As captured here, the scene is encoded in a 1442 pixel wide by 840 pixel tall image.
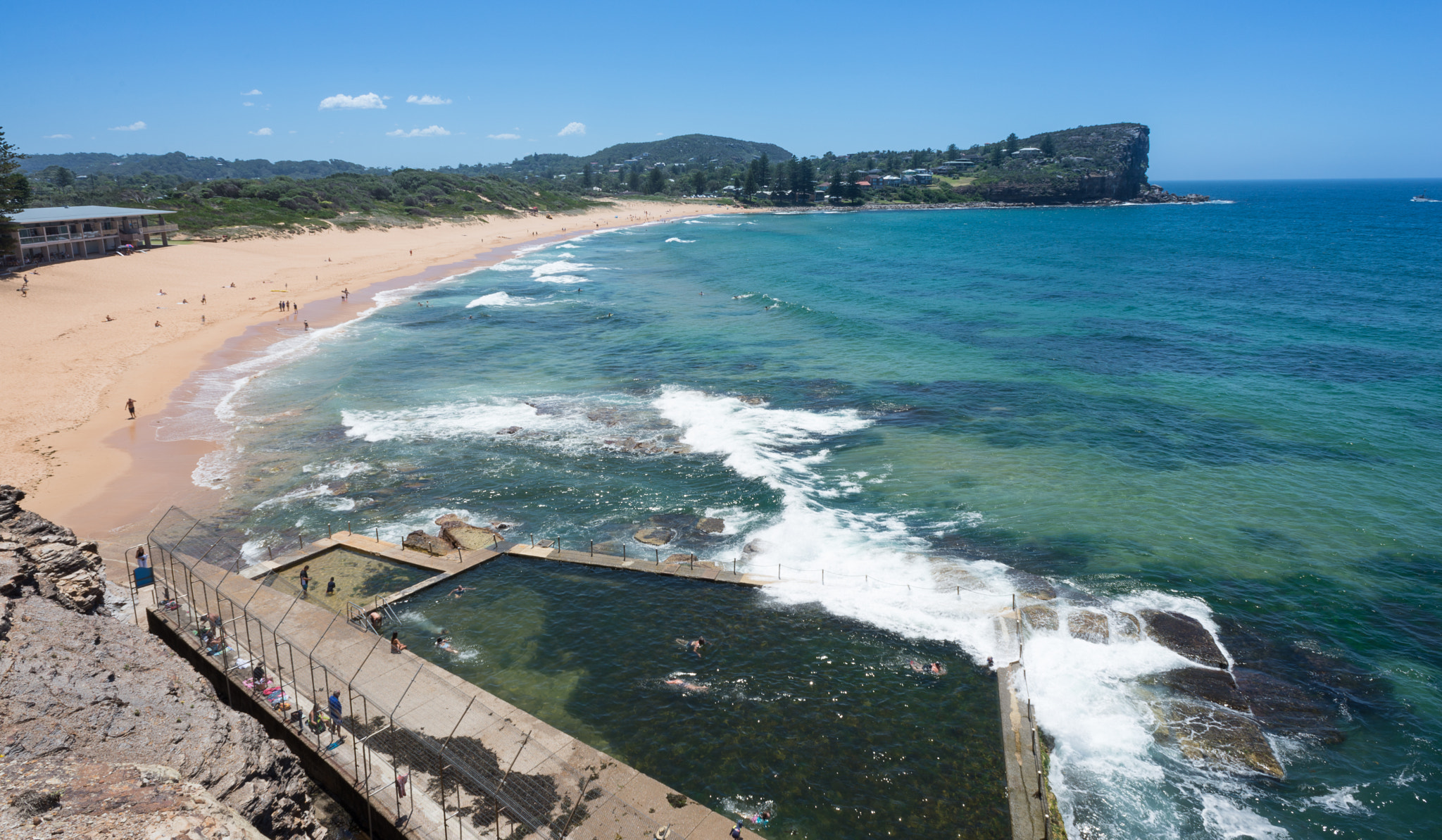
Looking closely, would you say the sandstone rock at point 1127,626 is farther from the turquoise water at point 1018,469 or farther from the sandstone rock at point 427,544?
the sandstone rock at point 427,544

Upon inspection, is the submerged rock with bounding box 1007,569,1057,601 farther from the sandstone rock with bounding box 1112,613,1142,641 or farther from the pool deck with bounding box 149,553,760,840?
the pool deck with bounding box 149,553,760,840

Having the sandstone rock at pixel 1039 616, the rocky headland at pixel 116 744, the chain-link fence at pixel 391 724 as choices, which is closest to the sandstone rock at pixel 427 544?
the chain-link fence at pixel 391 724

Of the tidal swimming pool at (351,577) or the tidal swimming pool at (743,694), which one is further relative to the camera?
the tidal swimming pool at (351,577)

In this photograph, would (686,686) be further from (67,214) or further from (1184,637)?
(67,214)

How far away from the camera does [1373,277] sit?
8150 centimetres

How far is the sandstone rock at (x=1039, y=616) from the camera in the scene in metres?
22.0

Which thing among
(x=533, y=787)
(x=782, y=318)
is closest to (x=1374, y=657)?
(x=533, y=787)

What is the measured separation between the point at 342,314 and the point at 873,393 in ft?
165

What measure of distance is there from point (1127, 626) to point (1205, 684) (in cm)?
268

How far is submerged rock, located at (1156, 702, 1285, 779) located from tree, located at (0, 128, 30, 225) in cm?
8953

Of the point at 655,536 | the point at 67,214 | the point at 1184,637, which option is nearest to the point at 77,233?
the point at 67,214

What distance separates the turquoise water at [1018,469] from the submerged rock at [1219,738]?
347mm

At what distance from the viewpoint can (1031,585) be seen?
24.2m

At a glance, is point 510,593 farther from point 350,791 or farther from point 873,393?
point 873,393
